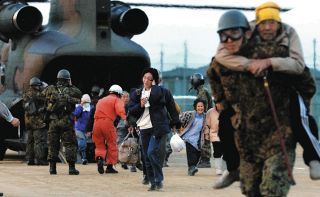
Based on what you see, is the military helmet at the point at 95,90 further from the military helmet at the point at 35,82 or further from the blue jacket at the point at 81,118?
the military helmet at the point at 35,82

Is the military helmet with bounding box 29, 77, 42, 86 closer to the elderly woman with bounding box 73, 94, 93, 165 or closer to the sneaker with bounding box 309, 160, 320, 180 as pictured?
the elderly woman with bounding box 73, 94, 93, 165

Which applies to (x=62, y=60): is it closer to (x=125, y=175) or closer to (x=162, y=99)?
(x=125, y=175)

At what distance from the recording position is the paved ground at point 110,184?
1308 centimetres

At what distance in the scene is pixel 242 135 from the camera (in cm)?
707

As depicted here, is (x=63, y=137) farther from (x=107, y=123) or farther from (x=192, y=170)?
(x=192, y=170)

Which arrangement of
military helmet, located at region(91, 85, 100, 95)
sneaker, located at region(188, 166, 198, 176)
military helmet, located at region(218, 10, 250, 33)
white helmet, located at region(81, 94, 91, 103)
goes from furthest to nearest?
military helmet, located at region(91, 85, 100, 95), white helmet, located at region(81, 94, 91, 103), sneaker, located at region(188, 166, 198, 176), military helmet, located at region(218, 10, 250, 33)

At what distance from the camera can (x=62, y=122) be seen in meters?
17.0

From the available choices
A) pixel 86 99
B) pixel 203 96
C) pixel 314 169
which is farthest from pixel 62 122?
pixel 314 169

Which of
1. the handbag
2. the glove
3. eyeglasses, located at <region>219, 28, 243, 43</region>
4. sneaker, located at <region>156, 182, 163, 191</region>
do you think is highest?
eyeglasses, located at <region>219, 28, 243, 43</region>

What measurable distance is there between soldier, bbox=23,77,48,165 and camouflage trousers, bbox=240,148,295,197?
1405cm

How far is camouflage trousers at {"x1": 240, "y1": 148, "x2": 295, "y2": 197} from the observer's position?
677cm

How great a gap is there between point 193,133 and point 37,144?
4877 millimetres

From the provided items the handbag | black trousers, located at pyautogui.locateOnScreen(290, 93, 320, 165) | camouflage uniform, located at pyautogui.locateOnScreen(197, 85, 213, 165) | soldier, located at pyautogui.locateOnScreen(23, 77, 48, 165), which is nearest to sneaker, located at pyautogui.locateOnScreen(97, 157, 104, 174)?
the handbag

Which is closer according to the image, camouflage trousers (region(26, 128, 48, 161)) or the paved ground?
the paved ground
